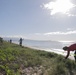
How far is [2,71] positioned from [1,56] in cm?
247

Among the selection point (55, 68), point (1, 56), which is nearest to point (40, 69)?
point (55, 68)

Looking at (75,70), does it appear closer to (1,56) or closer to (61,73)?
(61,73)

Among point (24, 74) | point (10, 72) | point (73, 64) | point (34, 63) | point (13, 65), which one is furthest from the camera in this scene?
point (73, 64)

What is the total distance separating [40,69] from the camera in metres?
11.7

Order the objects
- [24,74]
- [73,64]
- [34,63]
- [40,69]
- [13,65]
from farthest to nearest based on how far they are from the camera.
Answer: [73,64]
[34,63]
[40,69]
[13,65]
[24,74]

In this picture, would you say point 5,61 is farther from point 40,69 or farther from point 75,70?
point 75,70

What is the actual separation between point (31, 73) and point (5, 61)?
1784 millimetres

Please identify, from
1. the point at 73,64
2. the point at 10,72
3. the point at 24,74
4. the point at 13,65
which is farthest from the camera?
the point at 73,64

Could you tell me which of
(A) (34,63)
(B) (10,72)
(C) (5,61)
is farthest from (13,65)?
(A) (34,63)

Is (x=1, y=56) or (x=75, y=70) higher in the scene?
(x=1, y=56)

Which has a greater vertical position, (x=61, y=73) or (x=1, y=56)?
(x=1, y=56)

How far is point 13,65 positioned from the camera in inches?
428

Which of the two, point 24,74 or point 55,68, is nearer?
point 24,74

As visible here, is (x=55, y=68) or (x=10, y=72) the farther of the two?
(x=55, y=68)
